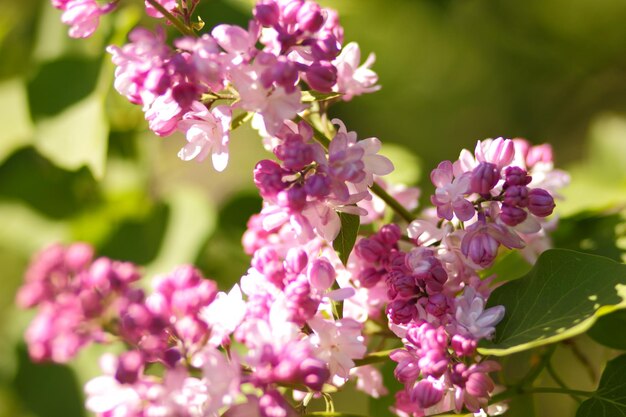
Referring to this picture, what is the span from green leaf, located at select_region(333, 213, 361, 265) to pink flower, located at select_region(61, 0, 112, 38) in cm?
33

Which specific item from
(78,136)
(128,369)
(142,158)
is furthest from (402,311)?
(142,158)

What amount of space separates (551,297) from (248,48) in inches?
16.1

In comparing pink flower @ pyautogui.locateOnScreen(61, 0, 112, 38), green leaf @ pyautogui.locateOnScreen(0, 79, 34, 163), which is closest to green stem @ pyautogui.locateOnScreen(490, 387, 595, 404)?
pink flower @ pyautogui.locateOnScreen(61, 0, 112, 38)

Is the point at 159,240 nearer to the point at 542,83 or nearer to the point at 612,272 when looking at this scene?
the point at 612,272

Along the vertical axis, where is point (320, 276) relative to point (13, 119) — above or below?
above

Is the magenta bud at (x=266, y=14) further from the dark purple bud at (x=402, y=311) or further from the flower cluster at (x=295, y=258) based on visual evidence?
the dark purple bud at (x=402, y=311)

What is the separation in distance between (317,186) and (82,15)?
307 mm

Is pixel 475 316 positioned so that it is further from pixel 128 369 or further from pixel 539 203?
pixel 128 369

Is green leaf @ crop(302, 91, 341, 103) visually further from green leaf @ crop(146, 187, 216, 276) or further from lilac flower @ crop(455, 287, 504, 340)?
green leaf @ crop(146, 187, 216, 276)

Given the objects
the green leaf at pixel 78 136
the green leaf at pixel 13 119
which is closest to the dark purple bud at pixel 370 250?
the green leaf at pixel 78 136

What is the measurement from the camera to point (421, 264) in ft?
2.72

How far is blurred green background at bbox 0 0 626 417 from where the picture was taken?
4.69ft

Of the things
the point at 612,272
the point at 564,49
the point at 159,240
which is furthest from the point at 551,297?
the point at 564,49

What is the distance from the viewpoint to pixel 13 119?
5.52 ft
